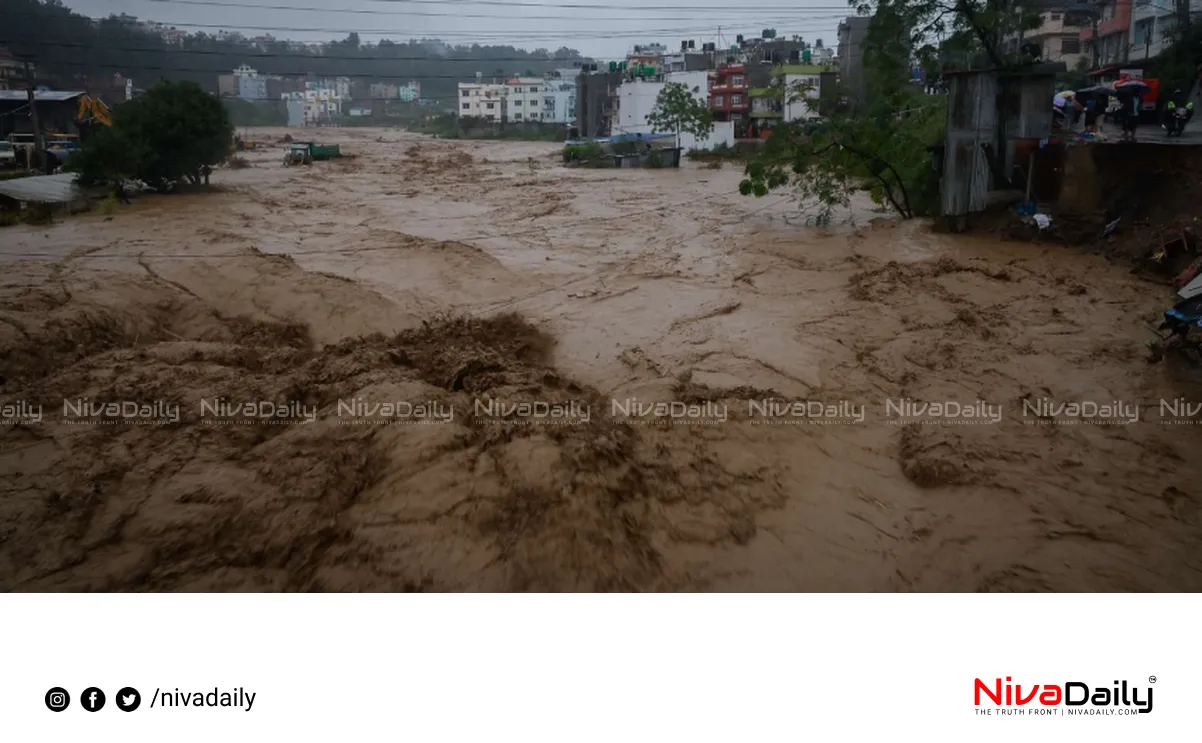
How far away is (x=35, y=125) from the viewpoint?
1324cm

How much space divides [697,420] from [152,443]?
358cm

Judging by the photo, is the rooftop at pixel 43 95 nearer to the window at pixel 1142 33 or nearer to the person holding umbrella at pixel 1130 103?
the person holding umbrella at pixel 1130 103

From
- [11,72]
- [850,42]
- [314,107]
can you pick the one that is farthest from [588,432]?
[850,42]

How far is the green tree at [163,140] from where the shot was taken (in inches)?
618

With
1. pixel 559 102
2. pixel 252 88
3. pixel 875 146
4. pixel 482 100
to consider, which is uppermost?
pixel 482 100

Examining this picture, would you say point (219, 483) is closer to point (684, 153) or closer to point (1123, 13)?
point (1123, 13)

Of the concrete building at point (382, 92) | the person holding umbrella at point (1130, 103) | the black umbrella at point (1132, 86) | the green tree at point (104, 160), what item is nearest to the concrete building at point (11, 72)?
the green tree at point (104, 160)

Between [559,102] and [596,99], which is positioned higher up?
[559,102]

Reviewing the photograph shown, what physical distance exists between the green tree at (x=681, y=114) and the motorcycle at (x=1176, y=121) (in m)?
22.0

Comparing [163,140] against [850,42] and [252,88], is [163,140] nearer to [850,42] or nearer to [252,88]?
[252,88]

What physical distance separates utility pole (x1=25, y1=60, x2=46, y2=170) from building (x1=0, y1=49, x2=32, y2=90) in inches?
2.5

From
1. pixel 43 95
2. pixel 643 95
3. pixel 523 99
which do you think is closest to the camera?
pixel 43 95

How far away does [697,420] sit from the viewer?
18.0 feet

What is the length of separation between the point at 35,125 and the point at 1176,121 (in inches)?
719
